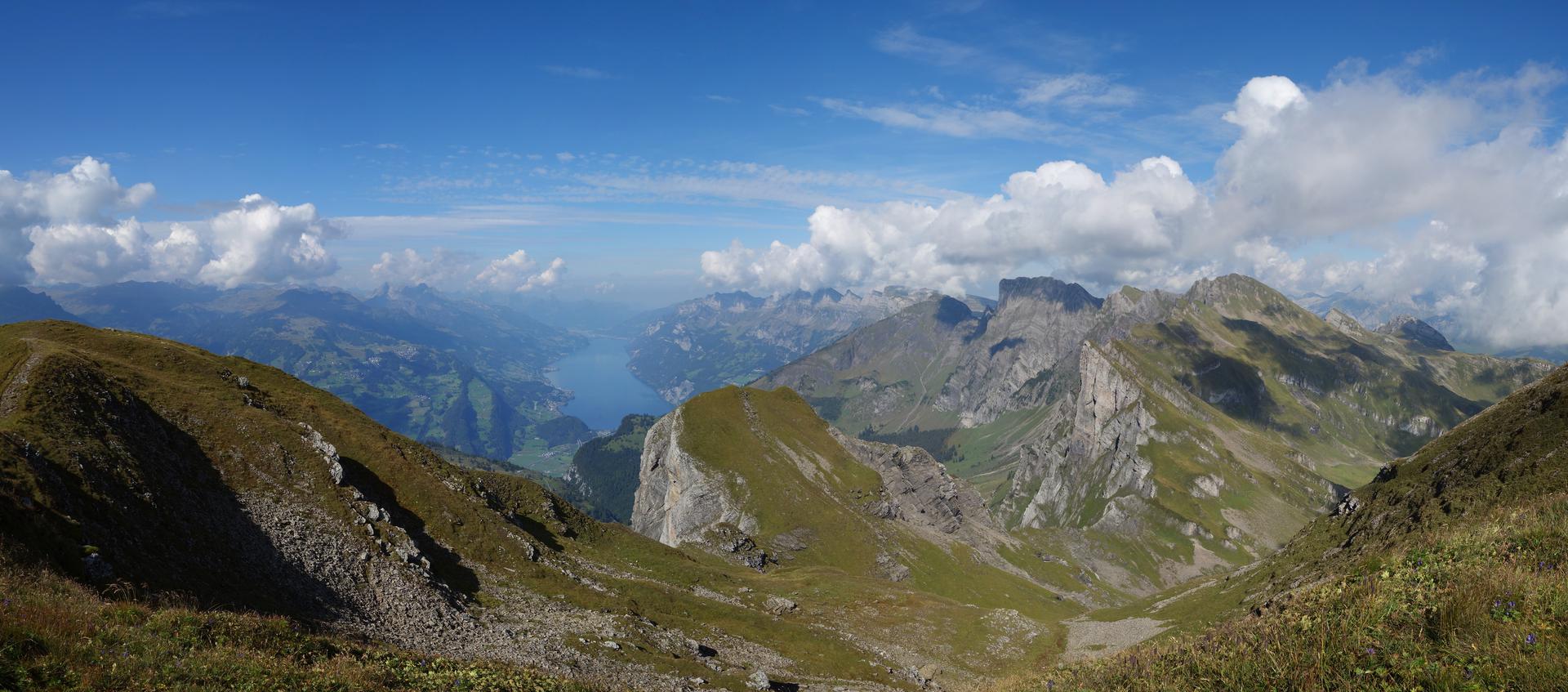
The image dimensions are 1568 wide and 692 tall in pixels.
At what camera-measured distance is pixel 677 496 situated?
15312cm

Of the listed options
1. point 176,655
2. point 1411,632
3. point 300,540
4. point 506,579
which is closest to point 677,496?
point 506,579

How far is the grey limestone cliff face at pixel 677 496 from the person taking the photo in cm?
14375

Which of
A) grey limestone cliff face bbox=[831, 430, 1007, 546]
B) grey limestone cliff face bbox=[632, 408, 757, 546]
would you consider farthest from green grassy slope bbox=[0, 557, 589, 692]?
grey limestone cliff face bbox=[831, 430, 1007, 546]

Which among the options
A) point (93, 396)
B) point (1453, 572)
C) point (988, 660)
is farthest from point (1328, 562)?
point (93, 396)

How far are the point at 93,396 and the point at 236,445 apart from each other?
836 centimetres

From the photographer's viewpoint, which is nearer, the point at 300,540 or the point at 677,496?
the point at 300,540

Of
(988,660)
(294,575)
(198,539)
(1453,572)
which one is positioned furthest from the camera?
(988,660)

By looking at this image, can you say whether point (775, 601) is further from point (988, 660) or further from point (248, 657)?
point (248, 657)

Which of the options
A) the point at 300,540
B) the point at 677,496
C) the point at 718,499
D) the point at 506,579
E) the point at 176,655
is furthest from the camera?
the point at 677,496

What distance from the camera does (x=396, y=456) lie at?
60281 millimetres

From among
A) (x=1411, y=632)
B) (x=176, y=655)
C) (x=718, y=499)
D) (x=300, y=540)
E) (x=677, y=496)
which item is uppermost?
(x=1411, y=632)

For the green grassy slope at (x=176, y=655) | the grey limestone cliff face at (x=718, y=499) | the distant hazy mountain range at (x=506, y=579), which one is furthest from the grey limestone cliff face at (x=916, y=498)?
the green grassy slope at (x=176, y=655)

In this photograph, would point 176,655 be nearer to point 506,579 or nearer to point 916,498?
point 506,579

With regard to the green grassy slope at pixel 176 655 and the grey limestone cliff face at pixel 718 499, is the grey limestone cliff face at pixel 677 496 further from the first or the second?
the green grassy slope at pixel 176 655
